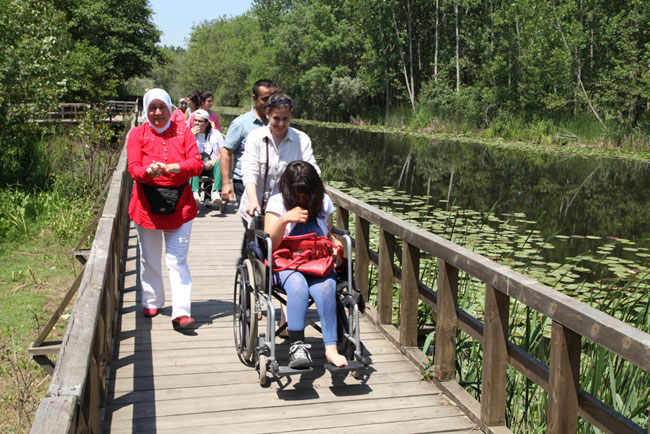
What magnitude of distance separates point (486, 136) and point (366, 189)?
1848 centimetres

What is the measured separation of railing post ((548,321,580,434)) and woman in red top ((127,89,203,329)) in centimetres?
263

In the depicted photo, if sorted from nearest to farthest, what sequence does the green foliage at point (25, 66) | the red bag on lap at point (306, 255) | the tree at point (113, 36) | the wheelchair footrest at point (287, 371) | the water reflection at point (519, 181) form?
the wheelchair footrest at point (287, 371) < the red bag on lap at point (306, 255) < the water reflection at point (519, 181) < the green foliage at point (25, 66) < the tree at point (113, 36)

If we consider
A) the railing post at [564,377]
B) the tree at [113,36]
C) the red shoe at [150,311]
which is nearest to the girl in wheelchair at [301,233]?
the railing post at [564,377]

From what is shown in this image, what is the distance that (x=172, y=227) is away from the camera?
4695 millimetres

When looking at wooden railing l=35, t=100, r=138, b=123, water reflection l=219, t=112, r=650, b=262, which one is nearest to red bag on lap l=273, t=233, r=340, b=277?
water reflection l=219, t=112, r=650, b=262

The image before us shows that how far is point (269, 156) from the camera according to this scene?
15.1 ft

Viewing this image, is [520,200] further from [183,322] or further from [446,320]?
[446,320]

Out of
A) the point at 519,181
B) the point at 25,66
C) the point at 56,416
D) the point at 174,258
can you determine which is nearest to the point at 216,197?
the point at 174,258

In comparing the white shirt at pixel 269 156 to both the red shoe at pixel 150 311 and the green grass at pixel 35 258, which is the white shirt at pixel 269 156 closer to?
the red shoe at pixel 150 311

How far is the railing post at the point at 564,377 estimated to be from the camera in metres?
2.78

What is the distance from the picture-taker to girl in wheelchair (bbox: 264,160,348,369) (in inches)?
148

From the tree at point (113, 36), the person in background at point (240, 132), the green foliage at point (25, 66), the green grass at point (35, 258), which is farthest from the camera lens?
the tree at point (113, 36)

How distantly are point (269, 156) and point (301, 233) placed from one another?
77cm

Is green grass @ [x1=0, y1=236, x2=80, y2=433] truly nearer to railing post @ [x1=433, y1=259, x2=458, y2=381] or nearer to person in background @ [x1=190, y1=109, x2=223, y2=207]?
person in background @ [x1=190, y1=109, x2=223, y2=207]
